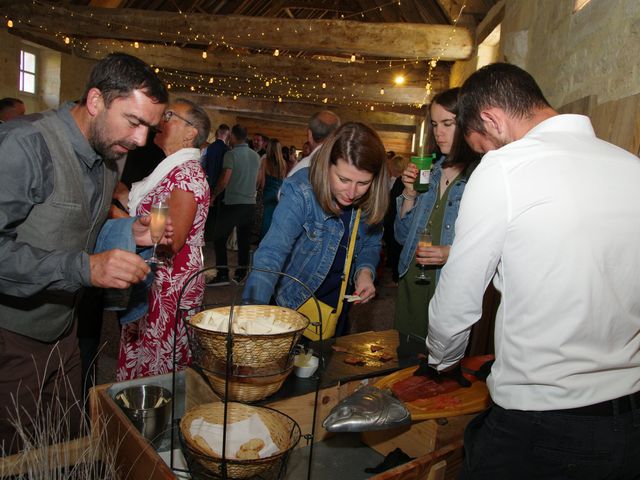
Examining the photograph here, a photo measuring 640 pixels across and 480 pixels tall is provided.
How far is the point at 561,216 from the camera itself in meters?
1.16

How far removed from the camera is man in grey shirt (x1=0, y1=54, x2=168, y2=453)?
152 cm

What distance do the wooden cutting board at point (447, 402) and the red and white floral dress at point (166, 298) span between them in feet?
3.98

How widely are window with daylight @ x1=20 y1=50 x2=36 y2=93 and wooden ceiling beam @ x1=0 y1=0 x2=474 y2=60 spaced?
133 inches

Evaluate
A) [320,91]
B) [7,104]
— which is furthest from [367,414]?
[320,91]

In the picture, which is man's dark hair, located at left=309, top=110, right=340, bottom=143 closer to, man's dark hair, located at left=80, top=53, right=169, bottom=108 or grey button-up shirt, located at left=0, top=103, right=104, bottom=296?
man's dark hair, located at left=80, top=53, right=169, bottom=108

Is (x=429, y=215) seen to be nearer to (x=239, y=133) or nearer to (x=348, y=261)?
(x=348, y=261)

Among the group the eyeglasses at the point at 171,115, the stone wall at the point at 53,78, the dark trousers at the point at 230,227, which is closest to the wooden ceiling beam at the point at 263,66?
the stone wall at the point at 53,78

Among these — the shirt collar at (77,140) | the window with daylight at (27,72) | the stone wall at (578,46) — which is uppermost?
the window with daylight at (27,72)

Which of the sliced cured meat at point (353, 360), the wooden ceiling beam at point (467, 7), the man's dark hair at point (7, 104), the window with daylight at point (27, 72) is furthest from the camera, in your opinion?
the window with daylight at point (27, 72)

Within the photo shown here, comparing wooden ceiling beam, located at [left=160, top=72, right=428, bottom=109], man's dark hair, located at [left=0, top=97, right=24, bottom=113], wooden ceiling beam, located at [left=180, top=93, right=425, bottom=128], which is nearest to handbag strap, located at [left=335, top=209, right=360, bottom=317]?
man's dark hair, located at [left=0, top=97, right=24, bottom=113]

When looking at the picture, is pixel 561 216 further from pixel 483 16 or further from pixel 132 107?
pixel 483 16

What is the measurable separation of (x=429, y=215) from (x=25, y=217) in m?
1.78

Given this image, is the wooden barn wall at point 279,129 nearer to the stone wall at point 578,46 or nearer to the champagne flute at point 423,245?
the stone wall at point 578,46

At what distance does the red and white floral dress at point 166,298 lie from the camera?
250 centimetres
